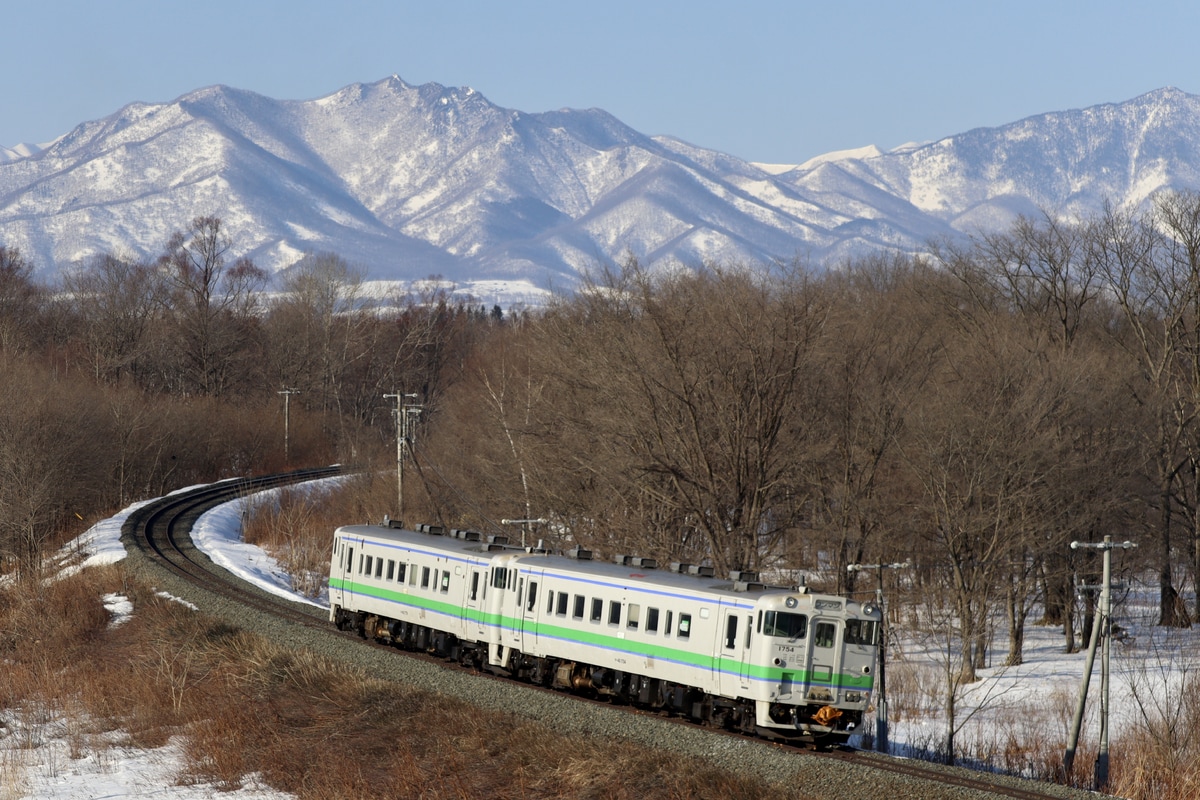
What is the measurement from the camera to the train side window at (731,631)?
22844 mm

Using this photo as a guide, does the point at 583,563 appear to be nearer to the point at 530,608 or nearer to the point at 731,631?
the point at 530,608

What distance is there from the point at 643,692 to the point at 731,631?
2.83 metres

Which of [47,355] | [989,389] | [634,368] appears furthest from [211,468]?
A: [989,389]

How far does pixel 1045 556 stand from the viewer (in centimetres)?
4828

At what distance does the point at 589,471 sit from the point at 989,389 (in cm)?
1531

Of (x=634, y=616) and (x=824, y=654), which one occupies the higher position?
(x=634, y=616)

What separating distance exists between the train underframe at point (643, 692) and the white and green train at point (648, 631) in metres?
0.03

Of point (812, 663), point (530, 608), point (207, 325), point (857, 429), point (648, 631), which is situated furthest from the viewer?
point (207, 325)

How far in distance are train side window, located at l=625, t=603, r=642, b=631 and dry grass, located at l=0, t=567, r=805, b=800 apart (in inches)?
98.7

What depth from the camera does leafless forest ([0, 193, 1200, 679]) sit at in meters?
46.3

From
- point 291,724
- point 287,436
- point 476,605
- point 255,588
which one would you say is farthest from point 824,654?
point 287,436

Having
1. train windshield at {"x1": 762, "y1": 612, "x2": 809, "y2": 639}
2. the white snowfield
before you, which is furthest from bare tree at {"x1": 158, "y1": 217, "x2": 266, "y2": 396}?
train windshield at {"x1": 762, "y1": 612, "x2": 809, "y2": 639}

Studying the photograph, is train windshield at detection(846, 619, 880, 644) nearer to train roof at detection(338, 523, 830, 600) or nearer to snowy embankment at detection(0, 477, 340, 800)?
train roof at detection(338, 523, 830, 600)

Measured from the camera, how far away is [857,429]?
50.3 meters
